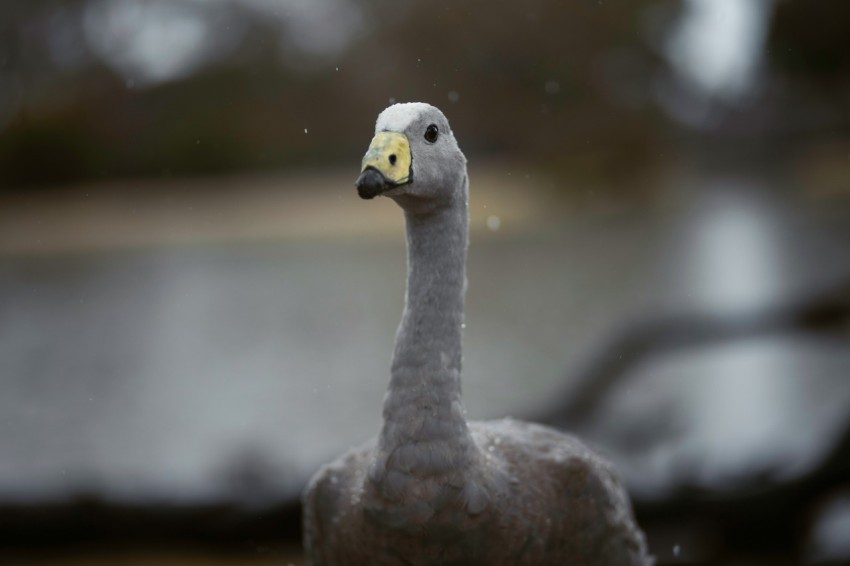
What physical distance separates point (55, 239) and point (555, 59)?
27.2 ft

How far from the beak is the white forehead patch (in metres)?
0.01

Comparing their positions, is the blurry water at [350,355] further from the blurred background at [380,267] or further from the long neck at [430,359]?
the long neck at [430,359]

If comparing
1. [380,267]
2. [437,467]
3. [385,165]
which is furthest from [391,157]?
[380,267]

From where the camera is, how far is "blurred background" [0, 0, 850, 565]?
357 cm

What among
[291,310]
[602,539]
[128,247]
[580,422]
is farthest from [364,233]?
[602,539]

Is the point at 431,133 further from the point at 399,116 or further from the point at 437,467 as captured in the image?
the point at 437,467

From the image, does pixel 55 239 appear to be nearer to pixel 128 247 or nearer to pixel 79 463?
pixel 128 247

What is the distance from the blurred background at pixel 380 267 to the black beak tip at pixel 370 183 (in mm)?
2244

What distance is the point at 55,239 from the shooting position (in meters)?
12.9

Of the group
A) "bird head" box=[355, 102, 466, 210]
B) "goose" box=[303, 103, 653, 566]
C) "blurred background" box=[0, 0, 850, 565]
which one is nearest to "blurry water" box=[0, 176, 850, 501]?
"blurred background" box=[0, 0, 850, 565]

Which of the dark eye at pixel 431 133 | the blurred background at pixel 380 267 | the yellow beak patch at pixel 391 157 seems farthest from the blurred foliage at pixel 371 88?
the yellow beak patch at pixel 391 157

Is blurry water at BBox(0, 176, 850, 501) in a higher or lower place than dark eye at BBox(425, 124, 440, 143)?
higher

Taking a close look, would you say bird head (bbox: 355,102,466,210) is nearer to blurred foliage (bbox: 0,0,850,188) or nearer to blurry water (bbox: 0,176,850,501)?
blurry water (bbox: 0,176,850,501)

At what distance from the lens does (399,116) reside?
1486 millimetres
